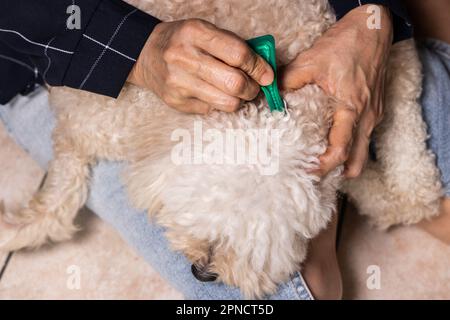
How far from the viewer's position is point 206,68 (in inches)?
Answer: 29.1

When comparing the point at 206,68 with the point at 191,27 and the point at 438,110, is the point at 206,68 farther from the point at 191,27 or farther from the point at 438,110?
the point at 438,110

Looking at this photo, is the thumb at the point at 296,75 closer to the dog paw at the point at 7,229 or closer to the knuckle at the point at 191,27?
the knuckle at the point at 191,27

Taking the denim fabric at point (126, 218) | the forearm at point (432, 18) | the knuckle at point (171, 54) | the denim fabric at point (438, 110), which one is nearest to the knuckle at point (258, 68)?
the knuckle at point (171, 54)

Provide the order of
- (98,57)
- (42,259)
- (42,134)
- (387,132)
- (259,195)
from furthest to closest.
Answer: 1. (42,259)
2. (42,134)
3. (387,132)
4. (98,57)
5. (259,195)

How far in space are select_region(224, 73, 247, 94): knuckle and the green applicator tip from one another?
2.2 inches

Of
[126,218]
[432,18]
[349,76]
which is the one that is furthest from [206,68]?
[432,18]

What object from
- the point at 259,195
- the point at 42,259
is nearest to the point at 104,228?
the point at 42,259

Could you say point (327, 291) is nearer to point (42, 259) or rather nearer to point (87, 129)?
point (87, 129)

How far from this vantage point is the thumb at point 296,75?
827mm

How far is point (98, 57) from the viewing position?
87cm

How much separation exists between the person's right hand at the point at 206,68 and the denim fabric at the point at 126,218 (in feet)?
1.06

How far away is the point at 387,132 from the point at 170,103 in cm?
46

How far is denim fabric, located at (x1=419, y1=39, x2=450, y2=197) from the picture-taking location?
42.6 inches

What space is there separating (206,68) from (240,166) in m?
0.14
